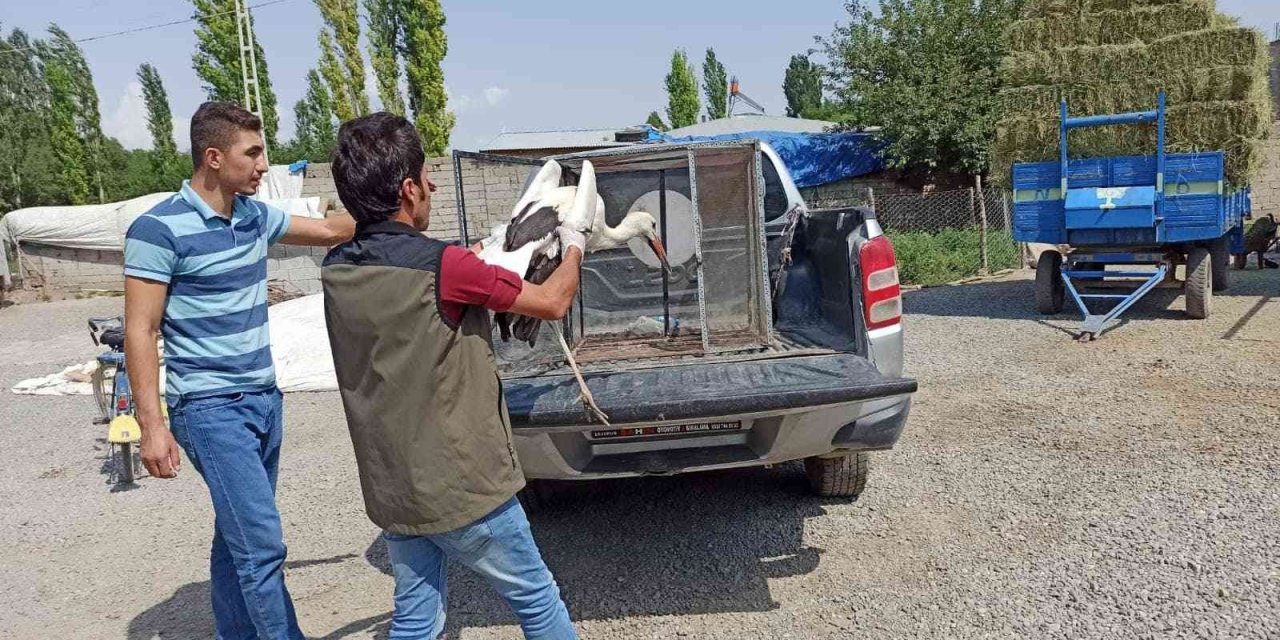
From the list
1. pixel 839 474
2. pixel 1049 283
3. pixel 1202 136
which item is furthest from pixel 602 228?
pixel 1202 136

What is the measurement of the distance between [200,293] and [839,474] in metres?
2.80

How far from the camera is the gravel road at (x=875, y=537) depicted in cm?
310

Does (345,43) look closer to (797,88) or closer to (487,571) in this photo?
(487,571)

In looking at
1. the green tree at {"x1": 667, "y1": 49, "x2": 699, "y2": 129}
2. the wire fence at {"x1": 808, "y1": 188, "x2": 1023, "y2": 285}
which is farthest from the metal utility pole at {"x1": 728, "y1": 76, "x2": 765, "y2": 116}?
the wire fence at {"x1": 808, "y1": 188, "x2": 1023, "y2": 285}

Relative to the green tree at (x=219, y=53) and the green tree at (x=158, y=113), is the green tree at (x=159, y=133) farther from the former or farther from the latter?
the green tree at (x=219, y=53)

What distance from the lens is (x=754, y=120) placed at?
90.3 ft

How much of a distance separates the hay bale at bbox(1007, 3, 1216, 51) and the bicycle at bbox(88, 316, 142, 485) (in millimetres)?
9733

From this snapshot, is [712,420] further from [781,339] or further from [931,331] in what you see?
[931,331]

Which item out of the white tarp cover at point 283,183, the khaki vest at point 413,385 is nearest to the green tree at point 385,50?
the white tarp cover at point 283,183

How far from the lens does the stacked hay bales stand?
8.88 m

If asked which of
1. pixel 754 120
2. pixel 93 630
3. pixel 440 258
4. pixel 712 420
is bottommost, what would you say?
pixel 93 630

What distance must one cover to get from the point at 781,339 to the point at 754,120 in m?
24.3

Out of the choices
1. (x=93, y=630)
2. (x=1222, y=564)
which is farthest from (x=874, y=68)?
(x=93, y=630)

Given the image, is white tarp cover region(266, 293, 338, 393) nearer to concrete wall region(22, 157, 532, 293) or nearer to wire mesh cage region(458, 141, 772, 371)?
concrete wall region(22, 157, 532, 293)
